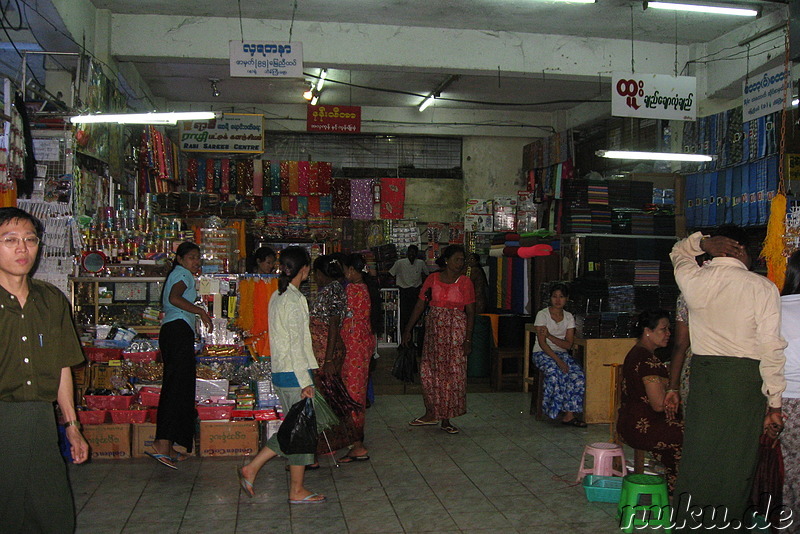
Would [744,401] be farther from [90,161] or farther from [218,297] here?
[90,161]

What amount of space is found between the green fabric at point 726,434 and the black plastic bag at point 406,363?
3520 mm

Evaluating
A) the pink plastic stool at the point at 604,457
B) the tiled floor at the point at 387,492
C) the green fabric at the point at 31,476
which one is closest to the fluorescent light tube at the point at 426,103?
the tiled floor at the point at 387,492

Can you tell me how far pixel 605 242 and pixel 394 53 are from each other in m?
3.25

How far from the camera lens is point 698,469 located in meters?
3.29

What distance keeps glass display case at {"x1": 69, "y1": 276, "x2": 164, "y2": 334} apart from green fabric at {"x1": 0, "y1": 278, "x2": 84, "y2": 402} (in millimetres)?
3254

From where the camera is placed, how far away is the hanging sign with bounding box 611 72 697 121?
7586 millimetres

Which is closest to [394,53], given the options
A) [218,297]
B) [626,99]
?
[626,99]

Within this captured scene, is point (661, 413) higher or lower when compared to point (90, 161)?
lower

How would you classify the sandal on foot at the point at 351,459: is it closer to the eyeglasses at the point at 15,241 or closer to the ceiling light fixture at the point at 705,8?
the eyeglasses at the point at 15,241

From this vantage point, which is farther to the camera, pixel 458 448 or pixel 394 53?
Result: pixel 394 53

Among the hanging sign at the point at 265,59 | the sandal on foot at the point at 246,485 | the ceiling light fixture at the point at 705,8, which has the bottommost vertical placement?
the sandal on foot at the point at 246,485

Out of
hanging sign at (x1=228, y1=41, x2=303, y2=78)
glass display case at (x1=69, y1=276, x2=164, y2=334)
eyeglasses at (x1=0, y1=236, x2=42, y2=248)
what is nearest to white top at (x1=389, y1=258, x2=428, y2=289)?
hanging sign at (x1=228, y1=41, x2=303, y2=78)

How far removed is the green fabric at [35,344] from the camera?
2.52 m

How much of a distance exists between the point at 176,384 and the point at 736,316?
142 inches
